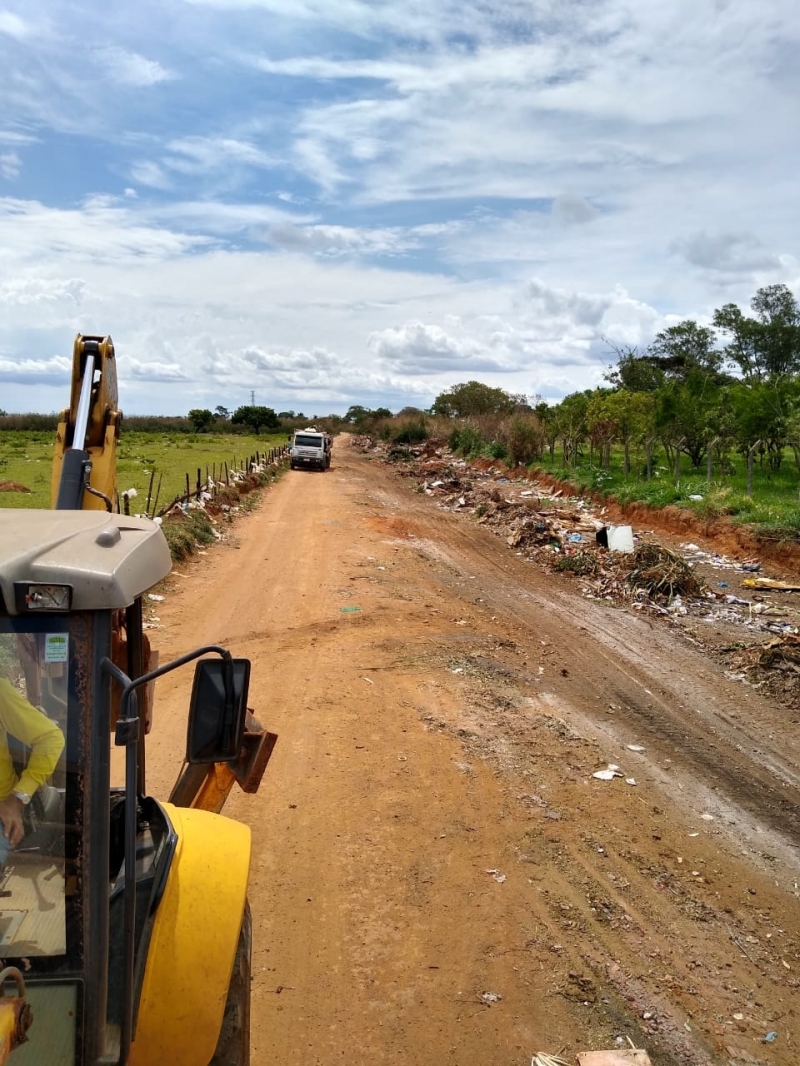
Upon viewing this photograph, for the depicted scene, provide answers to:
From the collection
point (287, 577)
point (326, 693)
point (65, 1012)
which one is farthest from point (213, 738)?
point (287, 577)

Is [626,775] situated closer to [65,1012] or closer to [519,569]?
[65,1012]

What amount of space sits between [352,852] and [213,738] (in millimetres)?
3530

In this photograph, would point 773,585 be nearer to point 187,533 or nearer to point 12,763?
point 187,533

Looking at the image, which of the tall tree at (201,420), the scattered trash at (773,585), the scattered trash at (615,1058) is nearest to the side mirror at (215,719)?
the scattered trash at (615,1058)

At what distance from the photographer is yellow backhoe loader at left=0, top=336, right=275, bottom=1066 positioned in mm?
2088

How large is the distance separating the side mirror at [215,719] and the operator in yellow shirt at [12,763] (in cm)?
34

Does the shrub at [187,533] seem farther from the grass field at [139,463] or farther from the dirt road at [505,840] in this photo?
the dirt road at [505,840]

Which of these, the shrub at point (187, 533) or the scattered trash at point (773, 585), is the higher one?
the shrub at point (187, 533)

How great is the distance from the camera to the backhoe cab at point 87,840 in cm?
209

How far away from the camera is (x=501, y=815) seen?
6016mm

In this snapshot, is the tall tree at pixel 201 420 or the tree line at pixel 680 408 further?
the tall tree at pixel 201 420

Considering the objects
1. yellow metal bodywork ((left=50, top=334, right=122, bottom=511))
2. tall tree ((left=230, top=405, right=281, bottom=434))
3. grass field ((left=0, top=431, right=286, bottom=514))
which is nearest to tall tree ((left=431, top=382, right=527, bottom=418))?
grass field ((left=0, top=431, right=286, bottom=514))

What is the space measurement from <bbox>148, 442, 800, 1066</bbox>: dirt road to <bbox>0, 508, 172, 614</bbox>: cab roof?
249cm

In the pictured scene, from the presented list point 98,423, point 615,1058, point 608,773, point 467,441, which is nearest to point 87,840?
point 615,1058
